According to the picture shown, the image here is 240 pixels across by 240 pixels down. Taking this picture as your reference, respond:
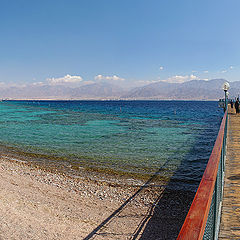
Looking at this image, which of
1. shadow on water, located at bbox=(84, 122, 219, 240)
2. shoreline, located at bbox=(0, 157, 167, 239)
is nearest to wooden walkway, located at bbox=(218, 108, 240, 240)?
shadow on water, located at bbox=(84, 122, 219, 240)

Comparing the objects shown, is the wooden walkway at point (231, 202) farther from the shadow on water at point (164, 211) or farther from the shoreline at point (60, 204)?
the shoreline at point (60, 204)

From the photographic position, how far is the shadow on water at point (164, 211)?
22.0 ft

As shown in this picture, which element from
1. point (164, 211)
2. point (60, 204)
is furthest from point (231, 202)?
point (60, 204)

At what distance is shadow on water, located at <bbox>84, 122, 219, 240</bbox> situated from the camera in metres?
6.72

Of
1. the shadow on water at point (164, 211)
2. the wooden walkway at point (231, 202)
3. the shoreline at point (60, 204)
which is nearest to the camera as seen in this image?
the wooden walkway at point (231, 202)

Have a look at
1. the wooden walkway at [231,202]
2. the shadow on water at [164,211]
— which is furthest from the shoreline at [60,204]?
the wooden walkway at [231,202]

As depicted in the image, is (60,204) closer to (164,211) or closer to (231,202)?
(164,211)

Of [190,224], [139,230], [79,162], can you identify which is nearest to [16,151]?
[79,162]

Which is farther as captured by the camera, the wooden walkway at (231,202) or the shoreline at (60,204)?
the shoreline at (60,204)

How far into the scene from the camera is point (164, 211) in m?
8.02

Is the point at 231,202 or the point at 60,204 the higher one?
the point at 231,202

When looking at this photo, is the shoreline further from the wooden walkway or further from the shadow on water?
the wooden walkway

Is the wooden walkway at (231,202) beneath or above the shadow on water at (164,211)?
above

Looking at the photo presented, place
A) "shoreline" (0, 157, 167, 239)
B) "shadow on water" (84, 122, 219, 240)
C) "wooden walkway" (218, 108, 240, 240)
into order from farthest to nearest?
"shadow on water" (84, 122, 219, 240) < "shoreline" (0, 157, 167, 239) < "wooden walkway" (218, 108, 240, 240)
